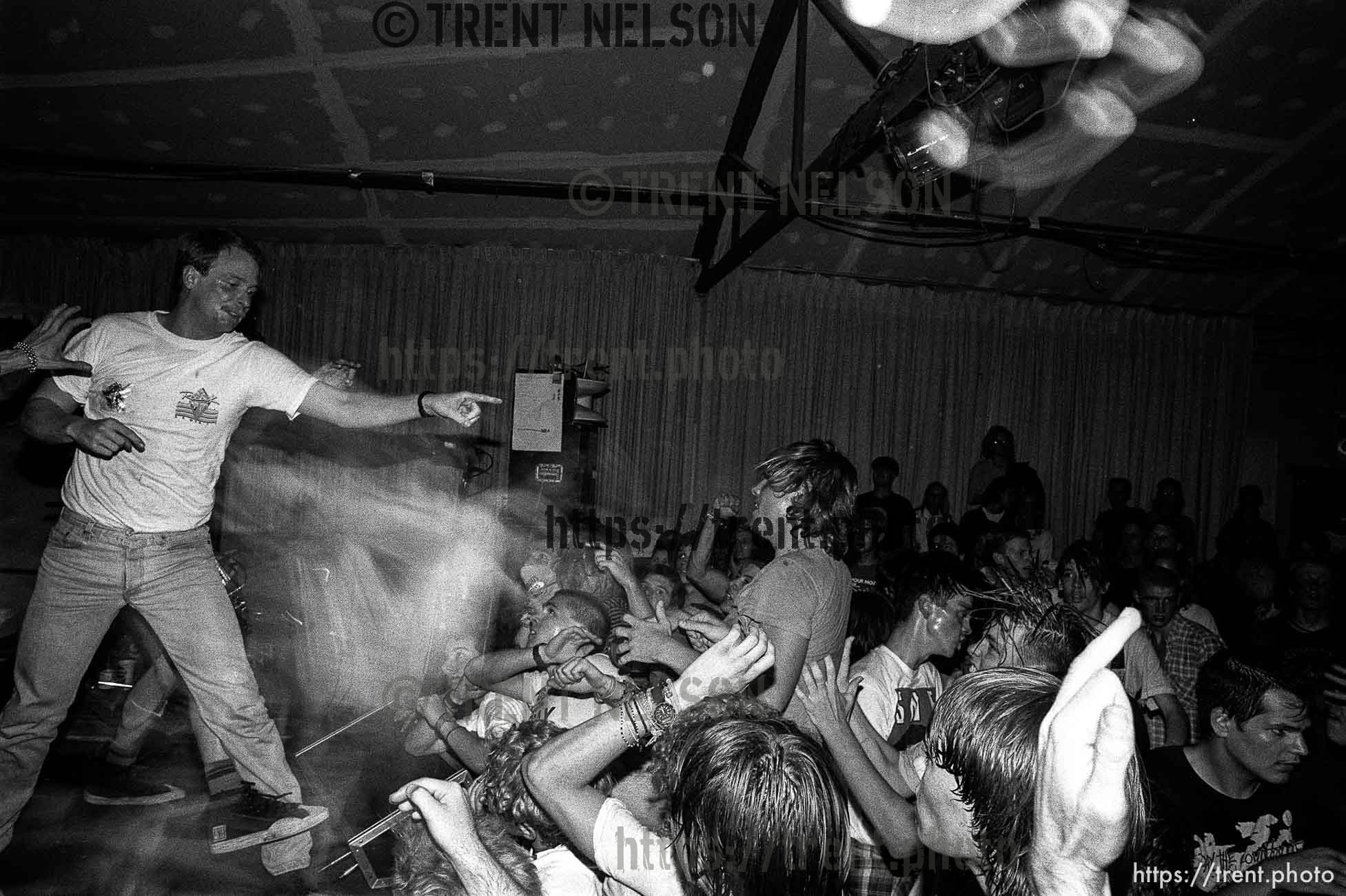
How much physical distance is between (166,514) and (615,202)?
195 inches

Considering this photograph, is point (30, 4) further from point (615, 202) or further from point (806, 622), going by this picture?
point (806, 622)

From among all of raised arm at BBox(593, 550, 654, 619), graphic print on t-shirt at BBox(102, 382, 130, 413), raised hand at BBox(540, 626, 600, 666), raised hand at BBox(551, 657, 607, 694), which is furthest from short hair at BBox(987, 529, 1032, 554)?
graphic print on t-shirt at BBox(102, 382, 130, 413)

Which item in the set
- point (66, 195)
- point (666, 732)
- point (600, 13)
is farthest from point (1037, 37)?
point (66, 195)

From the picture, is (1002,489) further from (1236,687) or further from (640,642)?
(640,642)

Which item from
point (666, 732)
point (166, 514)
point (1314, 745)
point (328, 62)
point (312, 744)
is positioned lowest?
point (312, 744)

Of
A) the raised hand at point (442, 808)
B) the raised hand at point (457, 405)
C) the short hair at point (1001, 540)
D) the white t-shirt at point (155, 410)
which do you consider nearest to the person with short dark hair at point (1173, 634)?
the short hair at point (1001, 540)

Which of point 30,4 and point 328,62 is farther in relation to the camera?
point 328,62

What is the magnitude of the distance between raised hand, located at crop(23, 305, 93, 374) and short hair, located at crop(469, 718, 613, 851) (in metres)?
1.74

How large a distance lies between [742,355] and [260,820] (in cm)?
640

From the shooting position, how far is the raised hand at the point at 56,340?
2.47 meters

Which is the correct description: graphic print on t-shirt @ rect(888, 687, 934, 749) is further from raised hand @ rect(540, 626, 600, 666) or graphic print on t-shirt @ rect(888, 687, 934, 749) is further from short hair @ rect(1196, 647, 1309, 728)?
raised hand @ rect(540, 626, 600, 666)

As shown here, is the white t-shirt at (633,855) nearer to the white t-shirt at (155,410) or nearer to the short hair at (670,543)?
the white t-shirt at (155,410)

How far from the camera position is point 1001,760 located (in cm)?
116

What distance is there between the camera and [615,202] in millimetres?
6938
